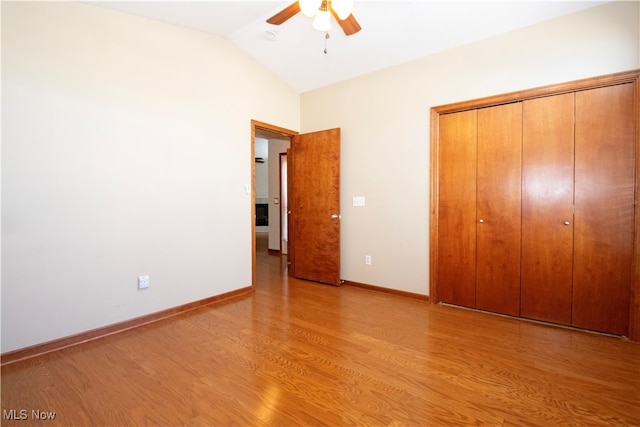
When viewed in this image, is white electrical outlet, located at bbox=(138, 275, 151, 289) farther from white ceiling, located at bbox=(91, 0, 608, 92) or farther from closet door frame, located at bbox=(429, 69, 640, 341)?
closet door frame, located at bbox=(429, 69, 640, 341)

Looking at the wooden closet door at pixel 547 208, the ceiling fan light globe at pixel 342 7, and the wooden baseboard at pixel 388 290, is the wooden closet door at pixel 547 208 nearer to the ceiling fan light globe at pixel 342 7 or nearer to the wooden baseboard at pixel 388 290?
the wooden baseboard at pixel 388 290

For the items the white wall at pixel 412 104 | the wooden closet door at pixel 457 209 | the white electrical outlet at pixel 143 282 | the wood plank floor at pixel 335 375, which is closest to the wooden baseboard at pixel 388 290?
the white wall at pixel 412 104

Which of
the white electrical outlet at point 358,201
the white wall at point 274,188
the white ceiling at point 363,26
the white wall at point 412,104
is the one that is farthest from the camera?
the white wall at point 274,188

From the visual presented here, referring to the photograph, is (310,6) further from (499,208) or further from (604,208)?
(604,208)

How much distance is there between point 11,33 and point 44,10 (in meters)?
0.30

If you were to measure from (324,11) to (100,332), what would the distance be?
3.06 meters

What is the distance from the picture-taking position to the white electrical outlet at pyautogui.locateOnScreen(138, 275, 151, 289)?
2.77 metres

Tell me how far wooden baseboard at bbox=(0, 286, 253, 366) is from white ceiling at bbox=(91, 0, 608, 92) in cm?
266

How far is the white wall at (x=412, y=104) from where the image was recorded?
8.23ft

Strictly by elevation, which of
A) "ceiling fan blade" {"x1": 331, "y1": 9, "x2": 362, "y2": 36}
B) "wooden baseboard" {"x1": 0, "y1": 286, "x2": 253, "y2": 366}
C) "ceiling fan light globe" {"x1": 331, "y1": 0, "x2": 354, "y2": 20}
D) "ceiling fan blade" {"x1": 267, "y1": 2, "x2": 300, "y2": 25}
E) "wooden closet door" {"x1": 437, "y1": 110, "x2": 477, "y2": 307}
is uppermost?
"ceiling fan blade" {"x1": 267, "y1": 2, "x2": 300, "y2": 25}

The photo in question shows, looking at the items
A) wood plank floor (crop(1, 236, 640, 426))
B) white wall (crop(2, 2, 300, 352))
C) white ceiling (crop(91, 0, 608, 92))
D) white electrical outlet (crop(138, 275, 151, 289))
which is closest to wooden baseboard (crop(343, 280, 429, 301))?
wood plank floor (crop(1, 236, 640, 426))

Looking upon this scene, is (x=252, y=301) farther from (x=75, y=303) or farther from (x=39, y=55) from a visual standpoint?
(x=39, y=55)

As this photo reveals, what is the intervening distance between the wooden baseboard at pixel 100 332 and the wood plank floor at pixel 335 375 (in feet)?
0.22

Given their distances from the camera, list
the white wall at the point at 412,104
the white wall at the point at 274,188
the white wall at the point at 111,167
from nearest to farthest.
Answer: the white wall at the point at 111,167 < the white wall at the point at 412,104 < the white wall at the point at 274,188
